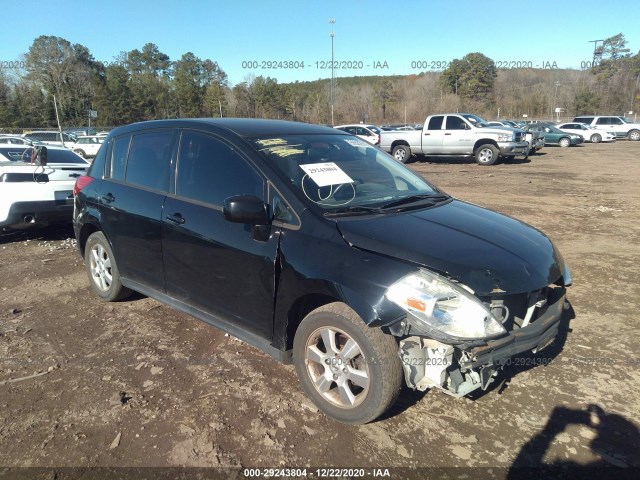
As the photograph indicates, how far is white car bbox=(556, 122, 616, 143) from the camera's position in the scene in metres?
33.7

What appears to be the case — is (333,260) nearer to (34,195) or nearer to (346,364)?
(346,364)

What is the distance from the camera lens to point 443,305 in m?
2.43

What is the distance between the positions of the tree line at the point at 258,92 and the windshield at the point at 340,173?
52.7 metres

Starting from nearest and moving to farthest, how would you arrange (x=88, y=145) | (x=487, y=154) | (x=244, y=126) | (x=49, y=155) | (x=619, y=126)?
(x=244, y=126) < (x=49, y=155) < (x=487, y=154) < (x=88, y=145) < (x=619, y=126)

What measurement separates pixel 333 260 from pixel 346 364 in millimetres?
623

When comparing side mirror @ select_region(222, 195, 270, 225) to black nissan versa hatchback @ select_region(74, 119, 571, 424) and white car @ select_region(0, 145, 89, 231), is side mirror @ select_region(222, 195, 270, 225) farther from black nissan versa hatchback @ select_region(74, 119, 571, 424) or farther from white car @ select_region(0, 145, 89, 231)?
white car @ select_region(0, 145, 89, 231)

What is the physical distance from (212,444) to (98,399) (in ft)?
3.23

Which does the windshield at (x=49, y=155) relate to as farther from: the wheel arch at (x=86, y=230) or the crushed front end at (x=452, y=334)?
the crushed front end at (x=452, y=334)

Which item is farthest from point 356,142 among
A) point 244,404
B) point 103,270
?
point 103,270

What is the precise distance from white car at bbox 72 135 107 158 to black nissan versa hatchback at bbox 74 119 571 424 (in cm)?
2760

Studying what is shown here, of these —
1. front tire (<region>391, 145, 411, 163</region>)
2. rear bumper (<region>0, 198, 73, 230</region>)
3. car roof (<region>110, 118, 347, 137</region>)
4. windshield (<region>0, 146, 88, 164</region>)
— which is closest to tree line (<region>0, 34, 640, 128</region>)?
A: front tire (<region>391, 145, 411, 163</region>)

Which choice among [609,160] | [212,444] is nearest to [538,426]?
[212,444]

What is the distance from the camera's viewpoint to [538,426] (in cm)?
276

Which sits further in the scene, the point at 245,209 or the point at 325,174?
the point at 325,174
